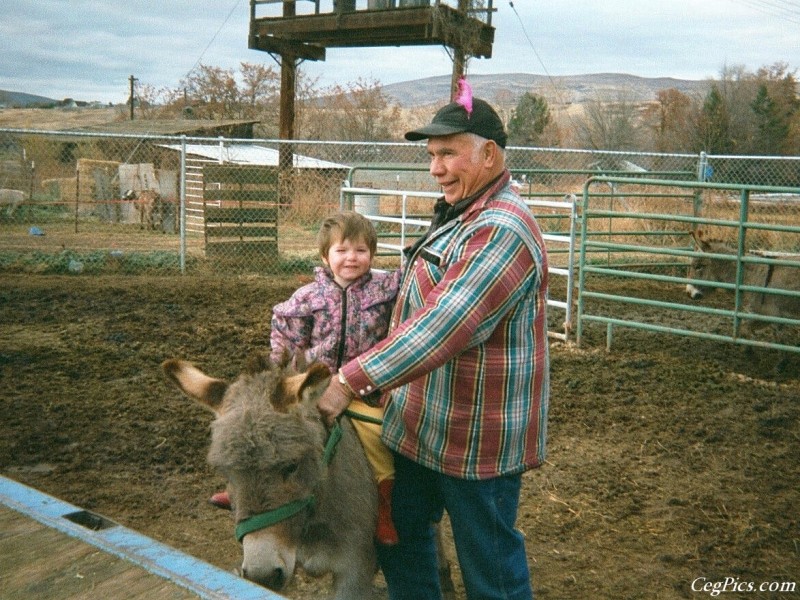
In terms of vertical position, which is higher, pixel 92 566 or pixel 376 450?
pixel 376 450

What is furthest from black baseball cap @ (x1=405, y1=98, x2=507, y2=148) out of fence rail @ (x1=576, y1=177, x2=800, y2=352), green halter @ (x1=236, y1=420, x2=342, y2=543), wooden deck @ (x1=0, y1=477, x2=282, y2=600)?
fence rail @ (x1=576, y1=177, x2=800, y2=352)

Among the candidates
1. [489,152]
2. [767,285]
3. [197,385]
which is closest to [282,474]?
[197,385]

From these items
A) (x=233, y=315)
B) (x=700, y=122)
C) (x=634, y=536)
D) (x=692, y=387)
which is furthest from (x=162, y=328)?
(x=700, y=122)

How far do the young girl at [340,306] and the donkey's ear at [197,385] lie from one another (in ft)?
1.69

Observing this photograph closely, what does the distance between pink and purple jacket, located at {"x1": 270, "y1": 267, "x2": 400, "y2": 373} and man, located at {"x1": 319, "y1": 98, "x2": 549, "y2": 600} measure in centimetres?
50

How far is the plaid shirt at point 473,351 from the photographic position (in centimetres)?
226

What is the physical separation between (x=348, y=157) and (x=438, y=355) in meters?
32.1

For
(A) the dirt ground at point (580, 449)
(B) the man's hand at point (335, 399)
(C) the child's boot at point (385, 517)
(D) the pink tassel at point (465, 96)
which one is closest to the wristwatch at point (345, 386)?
(B) the man's hand at point (335, 399)

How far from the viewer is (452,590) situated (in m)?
3.51

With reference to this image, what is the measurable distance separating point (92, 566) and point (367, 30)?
60.3ft

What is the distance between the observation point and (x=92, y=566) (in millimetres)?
2293

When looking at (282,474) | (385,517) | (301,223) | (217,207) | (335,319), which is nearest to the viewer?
(282,474)

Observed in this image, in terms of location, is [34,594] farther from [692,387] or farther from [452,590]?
[692,387]

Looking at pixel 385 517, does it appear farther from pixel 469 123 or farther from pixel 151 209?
pixel 151 209
